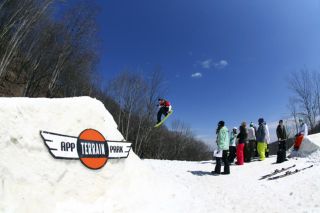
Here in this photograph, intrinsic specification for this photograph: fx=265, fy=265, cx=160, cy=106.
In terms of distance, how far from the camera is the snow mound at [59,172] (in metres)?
4.27

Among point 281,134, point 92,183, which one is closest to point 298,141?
point 281,134

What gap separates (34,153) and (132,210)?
7.58 ft

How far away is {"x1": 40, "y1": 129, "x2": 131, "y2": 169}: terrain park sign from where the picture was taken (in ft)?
16.2

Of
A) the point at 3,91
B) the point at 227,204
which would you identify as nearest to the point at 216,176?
the point at 227,204

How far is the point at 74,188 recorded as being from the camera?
5.02 meters

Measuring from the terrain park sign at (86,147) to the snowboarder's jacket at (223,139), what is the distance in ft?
14.4

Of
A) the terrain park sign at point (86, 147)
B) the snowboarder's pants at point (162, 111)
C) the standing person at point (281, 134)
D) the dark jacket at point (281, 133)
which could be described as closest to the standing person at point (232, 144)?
the standing person at point (281, 134)

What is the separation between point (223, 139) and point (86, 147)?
5865 millimetres

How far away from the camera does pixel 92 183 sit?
5434mm

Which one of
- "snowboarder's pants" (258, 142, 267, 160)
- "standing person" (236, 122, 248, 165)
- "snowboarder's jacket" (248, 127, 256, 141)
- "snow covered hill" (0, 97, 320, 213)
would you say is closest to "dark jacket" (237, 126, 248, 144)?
"standing person" (236, 122, 248, 165)

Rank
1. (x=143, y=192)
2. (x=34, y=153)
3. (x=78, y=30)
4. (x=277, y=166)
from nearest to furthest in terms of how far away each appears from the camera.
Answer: (x=34, y=153) → (x=143, y=192) → (x=277, y=166) → (x=78, y=30)

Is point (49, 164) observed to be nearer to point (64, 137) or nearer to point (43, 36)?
point (64, 137)

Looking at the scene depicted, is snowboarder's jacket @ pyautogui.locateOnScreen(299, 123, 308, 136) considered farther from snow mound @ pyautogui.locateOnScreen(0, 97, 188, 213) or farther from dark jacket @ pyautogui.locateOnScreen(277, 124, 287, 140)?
snow mound @ pyautogui.locateOnScreen(0, 97, 188, 213)

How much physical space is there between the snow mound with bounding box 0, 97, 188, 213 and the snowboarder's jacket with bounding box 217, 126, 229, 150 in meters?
3.61
